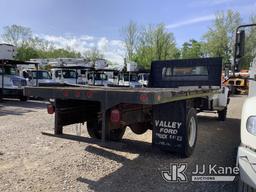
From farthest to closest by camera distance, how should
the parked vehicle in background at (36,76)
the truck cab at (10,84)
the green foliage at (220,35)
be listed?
the green foliage at (220,35), the parked vehicle in background at (36,76), the truck cab at (10,84)

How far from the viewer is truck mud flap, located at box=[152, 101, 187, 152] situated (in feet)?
16.4

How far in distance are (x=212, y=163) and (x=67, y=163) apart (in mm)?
2576

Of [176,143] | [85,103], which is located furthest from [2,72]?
[176,143]

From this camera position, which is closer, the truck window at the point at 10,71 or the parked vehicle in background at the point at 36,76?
the truck window at the point at 10,71

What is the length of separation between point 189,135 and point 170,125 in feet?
1.94

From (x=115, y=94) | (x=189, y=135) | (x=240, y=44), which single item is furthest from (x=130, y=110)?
(x=240, y=44)

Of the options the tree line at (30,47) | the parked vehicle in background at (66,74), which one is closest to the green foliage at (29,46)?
the tree line at (30,47)

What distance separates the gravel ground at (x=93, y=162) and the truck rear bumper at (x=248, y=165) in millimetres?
1314

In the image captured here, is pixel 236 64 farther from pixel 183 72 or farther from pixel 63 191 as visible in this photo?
pixel 183 72

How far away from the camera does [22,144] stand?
6281mm

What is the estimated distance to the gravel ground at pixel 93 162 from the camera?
4.19m

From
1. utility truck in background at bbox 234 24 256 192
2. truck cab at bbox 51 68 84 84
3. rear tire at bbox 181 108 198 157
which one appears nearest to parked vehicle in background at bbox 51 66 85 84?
truck cab at bbox 51 68 84 84

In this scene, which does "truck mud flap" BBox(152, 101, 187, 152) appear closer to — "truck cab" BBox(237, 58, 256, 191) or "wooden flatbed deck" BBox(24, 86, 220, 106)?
"wooden flatbed deck" BBox(24, 86, 220, 106)

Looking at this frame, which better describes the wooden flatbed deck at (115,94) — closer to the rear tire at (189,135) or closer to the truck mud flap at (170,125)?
the truck mud flap at (170,125)
